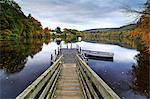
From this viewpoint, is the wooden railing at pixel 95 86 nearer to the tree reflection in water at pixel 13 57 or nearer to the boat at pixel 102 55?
the tree reflection in water at pixel 13 57

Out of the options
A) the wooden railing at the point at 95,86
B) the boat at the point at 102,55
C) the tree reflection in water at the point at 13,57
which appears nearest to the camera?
the wooden railing at the point at 95,86

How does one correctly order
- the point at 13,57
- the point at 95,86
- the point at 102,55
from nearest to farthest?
the point at 95,86
the point at 13,57
the point at 102,55

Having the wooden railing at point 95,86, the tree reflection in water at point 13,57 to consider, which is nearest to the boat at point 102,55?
the tree reflection in water at point 13,57

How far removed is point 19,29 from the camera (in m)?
89.1

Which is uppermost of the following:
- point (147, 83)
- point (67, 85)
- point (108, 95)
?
point (108, 95)

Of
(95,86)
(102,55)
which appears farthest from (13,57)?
(95,86)

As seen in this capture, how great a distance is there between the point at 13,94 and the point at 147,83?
41.6 ft

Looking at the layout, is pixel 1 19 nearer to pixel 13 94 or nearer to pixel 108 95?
pixel 13 94

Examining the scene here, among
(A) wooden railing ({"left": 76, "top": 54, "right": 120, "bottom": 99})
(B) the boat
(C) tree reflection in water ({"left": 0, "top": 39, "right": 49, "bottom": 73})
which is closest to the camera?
(A) wooden railing ({"left": 76, "top": 54, "right": 120, "bottom": 99})

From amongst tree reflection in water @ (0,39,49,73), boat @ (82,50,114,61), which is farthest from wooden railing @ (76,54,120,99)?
boat @ (82,50,114,61)

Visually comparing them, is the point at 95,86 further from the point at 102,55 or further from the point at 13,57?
the point at 13,57

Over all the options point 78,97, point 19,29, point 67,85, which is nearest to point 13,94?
point 67,85

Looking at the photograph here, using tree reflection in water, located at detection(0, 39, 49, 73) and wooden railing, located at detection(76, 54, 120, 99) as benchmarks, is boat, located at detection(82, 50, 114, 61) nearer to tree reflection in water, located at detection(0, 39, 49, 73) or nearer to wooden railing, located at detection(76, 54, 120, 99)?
tree reflection in water, located at detection(0, 39, 49, 73)

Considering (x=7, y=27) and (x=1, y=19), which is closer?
(x=1, y=19)
